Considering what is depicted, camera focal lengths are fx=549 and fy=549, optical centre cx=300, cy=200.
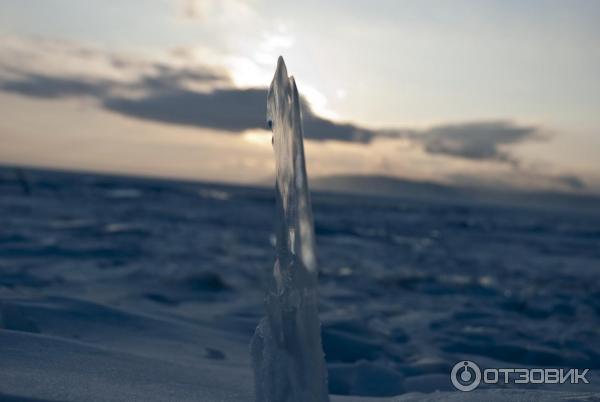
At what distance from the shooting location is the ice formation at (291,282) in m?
1.47

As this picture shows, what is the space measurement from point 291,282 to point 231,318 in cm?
293

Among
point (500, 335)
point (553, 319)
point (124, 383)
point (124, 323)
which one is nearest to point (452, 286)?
point (553, 319)

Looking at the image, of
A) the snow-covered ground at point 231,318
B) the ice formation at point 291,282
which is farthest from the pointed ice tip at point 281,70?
the snow-covered ground at point 231,318

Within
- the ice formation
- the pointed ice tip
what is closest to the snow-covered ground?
the ice formation

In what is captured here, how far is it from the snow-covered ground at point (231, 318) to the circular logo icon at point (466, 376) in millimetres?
73

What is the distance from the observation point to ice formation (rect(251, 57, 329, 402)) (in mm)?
1466

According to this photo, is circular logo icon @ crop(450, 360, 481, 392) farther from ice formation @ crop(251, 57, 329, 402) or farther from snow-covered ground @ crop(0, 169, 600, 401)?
ice formation @ crop(251, 57, 329, 402)

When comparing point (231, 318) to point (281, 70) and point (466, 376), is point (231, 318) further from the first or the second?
point (281, 70)

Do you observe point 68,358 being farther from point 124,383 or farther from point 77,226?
point 77,226

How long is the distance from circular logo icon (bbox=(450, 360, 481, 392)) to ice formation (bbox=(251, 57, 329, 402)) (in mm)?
1247

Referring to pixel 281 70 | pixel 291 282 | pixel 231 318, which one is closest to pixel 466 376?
pixel 291 282

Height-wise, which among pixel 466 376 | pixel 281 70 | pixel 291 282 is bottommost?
pixel 466 376

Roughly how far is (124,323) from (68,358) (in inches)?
48.1

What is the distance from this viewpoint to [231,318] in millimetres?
4305
